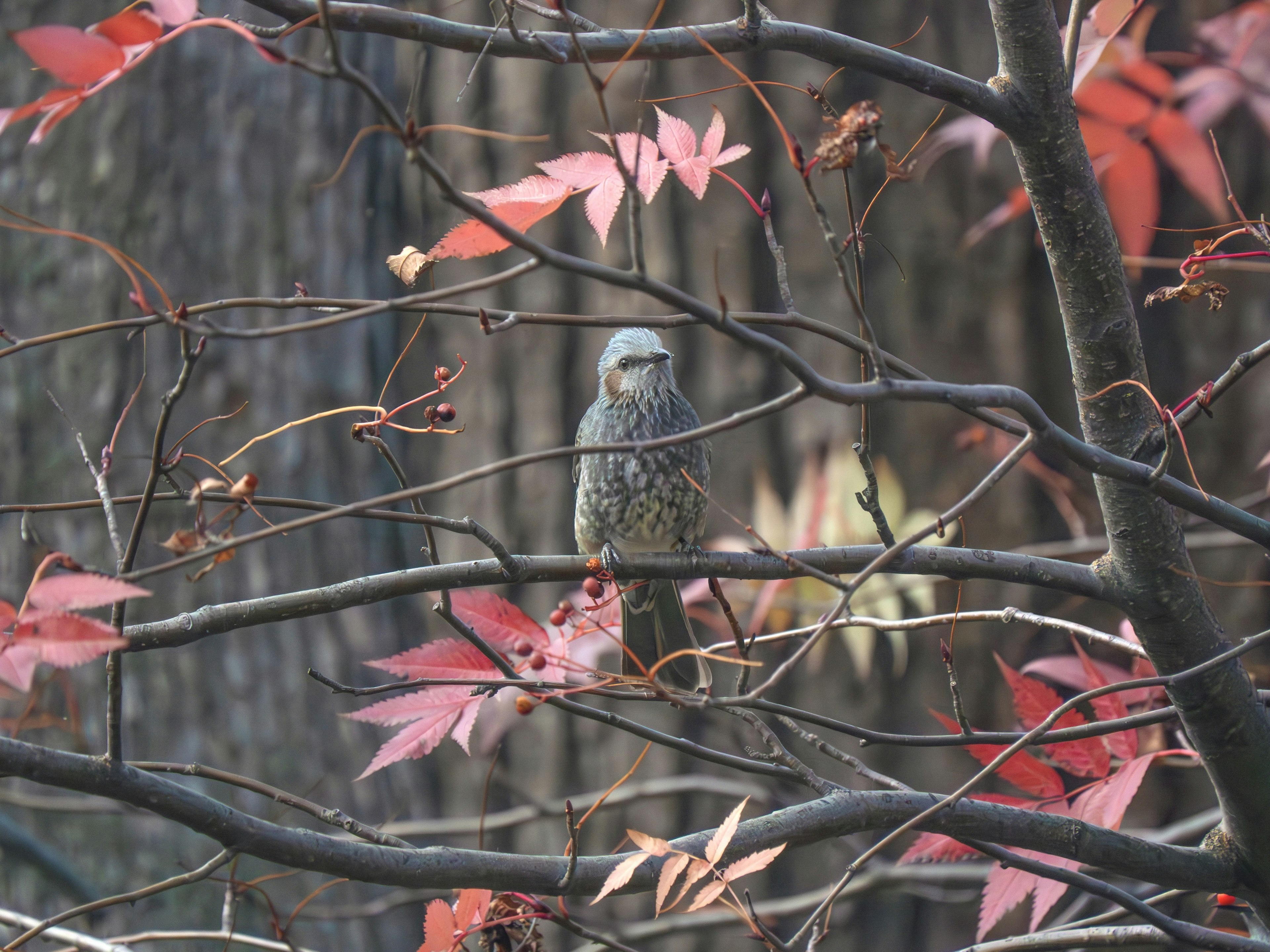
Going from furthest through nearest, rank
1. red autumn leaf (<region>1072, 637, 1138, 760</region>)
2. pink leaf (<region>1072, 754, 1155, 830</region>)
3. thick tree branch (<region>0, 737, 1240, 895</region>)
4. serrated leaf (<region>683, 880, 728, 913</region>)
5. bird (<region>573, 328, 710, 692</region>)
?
1. bird (<region>573, 328, 710, 692</region>)
2. red autumn leaf (<region>1072, 637, 1138, 760</region>)
3. pink leaf (<region>1072, 754, 1155, 830</region>)
4. serrated leaf (<region>683, 880, 728, 913</region>)
5. thick tree branch (<region>0, 737, 1240, 895</region>)

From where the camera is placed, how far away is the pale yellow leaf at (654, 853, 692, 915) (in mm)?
1207

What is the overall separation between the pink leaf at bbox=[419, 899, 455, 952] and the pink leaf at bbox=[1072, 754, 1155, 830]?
1025 mm

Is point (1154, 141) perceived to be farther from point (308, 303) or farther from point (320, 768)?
point (320, 768)

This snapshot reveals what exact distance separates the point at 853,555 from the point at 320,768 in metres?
2.81

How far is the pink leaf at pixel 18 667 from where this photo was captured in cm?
108

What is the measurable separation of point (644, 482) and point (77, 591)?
189 centimetres

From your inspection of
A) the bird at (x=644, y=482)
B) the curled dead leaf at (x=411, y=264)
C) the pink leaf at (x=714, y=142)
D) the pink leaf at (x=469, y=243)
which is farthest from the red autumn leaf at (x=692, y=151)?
the bird at (x=644, y=482)

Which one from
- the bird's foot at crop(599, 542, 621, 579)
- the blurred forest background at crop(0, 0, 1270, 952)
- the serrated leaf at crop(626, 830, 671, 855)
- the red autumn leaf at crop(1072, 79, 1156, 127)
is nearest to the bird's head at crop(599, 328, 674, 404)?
the blurred forest background at crop(0, 0, 1270, 952)

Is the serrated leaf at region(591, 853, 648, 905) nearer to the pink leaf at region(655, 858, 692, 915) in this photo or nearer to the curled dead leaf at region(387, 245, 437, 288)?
the pink leaf at region(655, 858, 692, 915)

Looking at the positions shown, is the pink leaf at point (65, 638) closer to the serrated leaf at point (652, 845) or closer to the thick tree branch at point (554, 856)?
the thick tree branch at point (554, 856)

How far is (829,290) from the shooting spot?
3025mm

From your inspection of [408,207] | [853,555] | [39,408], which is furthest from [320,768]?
[853,555]

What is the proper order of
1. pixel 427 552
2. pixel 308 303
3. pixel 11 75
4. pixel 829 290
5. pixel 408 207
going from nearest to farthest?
pixel 308 303, pixel 427 552, pixel 829 290, pixel 408 207, pixel 11 75

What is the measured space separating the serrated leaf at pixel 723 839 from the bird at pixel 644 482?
4.54 feet
